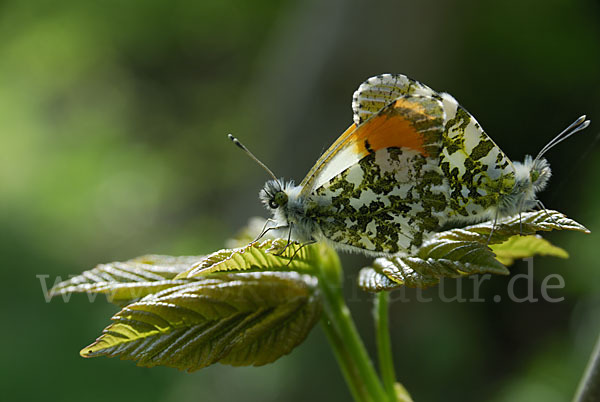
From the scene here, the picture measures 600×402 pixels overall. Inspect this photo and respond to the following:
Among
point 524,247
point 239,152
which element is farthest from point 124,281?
point 239,152

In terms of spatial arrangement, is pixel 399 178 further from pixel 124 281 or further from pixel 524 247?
pixel 124 281

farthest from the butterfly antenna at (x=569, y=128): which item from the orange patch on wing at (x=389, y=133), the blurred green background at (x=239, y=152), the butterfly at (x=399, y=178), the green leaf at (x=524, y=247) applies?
the blurred green background at (x=239, y=152)

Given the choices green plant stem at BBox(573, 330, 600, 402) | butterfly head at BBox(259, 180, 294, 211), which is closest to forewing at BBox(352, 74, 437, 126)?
butterfly head at BBox(259, 180, 294, 211)

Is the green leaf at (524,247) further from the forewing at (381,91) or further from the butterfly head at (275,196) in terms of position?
the butterfly head at (275,196)

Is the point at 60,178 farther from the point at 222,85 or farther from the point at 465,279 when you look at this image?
the point at 465,279

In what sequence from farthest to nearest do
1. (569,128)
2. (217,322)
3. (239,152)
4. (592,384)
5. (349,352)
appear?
(239,152) < (569,128) < (349,352) < (217,322) < (592,384)

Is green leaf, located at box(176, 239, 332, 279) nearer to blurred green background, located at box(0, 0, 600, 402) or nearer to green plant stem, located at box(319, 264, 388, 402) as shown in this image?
green plant stem, located at box(319, 264, 388, 402)
